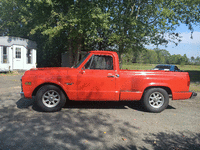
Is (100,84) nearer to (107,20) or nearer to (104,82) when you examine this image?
(104,82)

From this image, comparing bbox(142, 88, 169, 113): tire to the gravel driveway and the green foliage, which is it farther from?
the green foliage

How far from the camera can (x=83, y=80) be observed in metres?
5.37

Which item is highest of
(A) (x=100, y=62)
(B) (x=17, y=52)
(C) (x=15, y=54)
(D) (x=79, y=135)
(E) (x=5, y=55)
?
(B) (x=17, y=52)

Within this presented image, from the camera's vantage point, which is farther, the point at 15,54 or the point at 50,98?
the point at 15,54

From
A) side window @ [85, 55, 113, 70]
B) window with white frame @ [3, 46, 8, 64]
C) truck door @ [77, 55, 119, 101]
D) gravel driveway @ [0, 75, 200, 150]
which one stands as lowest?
gravel driveway @ [0, 75, 200, 150]

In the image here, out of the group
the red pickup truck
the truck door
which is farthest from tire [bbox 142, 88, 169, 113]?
the truck door

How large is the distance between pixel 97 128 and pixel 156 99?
8.11ft

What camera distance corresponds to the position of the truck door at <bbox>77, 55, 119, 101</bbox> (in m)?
5.38

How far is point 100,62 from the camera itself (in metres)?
5.60

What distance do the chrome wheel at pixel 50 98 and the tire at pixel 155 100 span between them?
9.04 ft

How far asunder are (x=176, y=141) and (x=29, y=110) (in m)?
4.28

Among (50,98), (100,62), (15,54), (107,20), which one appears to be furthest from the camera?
(15,54)

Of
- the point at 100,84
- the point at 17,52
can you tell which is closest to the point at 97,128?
the point at 100,84

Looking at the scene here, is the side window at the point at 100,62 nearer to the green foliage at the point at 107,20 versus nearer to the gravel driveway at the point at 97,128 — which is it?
the gravel driveway at the point at 97,128
